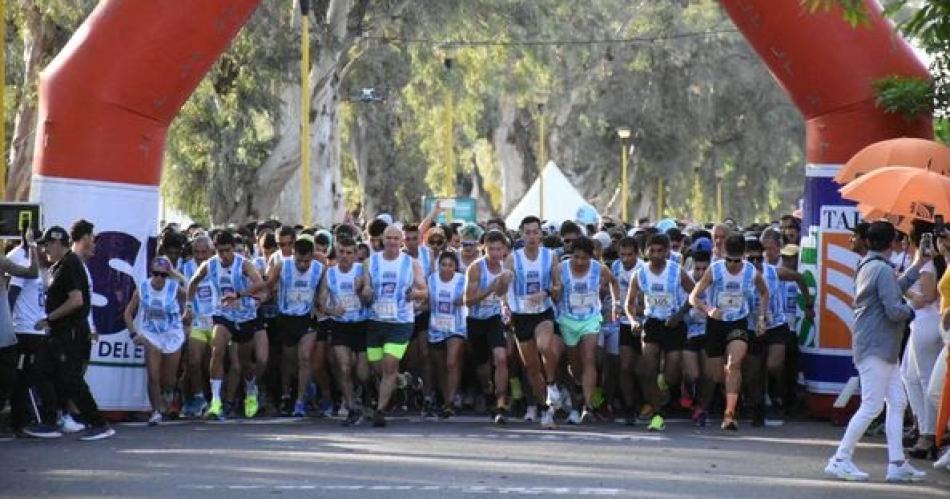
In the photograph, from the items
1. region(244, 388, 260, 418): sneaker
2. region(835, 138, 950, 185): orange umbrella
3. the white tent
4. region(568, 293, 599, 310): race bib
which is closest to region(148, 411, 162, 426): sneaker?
region(244, 388, 260, 418): sneaker

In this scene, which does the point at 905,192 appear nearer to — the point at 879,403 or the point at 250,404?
the point at 879,403

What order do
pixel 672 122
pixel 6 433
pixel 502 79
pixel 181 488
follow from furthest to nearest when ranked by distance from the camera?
1. pixel 672 122
2. pixel 502 79
3. pixel 6 433
4. pixel 181 488

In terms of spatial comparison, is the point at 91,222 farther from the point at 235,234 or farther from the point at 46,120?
the point at 235,234

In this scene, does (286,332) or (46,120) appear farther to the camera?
(286,332)

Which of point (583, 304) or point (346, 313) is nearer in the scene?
point (583, 304)

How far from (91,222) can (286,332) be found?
2.41 m

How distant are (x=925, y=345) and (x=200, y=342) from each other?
7013mm

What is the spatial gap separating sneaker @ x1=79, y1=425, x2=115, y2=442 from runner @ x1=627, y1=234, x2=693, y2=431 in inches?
182

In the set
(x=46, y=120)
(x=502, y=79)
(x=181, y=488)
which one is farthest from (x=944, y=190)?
(x=502, y=79)

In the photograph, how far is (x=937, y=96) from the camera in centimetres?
1788

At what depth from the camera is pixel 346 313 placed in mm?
18953

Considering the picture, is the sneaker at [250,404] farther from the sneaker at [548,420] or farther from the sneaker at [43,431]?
the sneaker at [548,420]

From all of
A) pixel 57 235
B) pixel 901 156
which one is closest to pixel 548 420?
pixel 901 156

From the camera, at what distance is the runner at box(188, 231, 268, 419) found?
1925 cm
